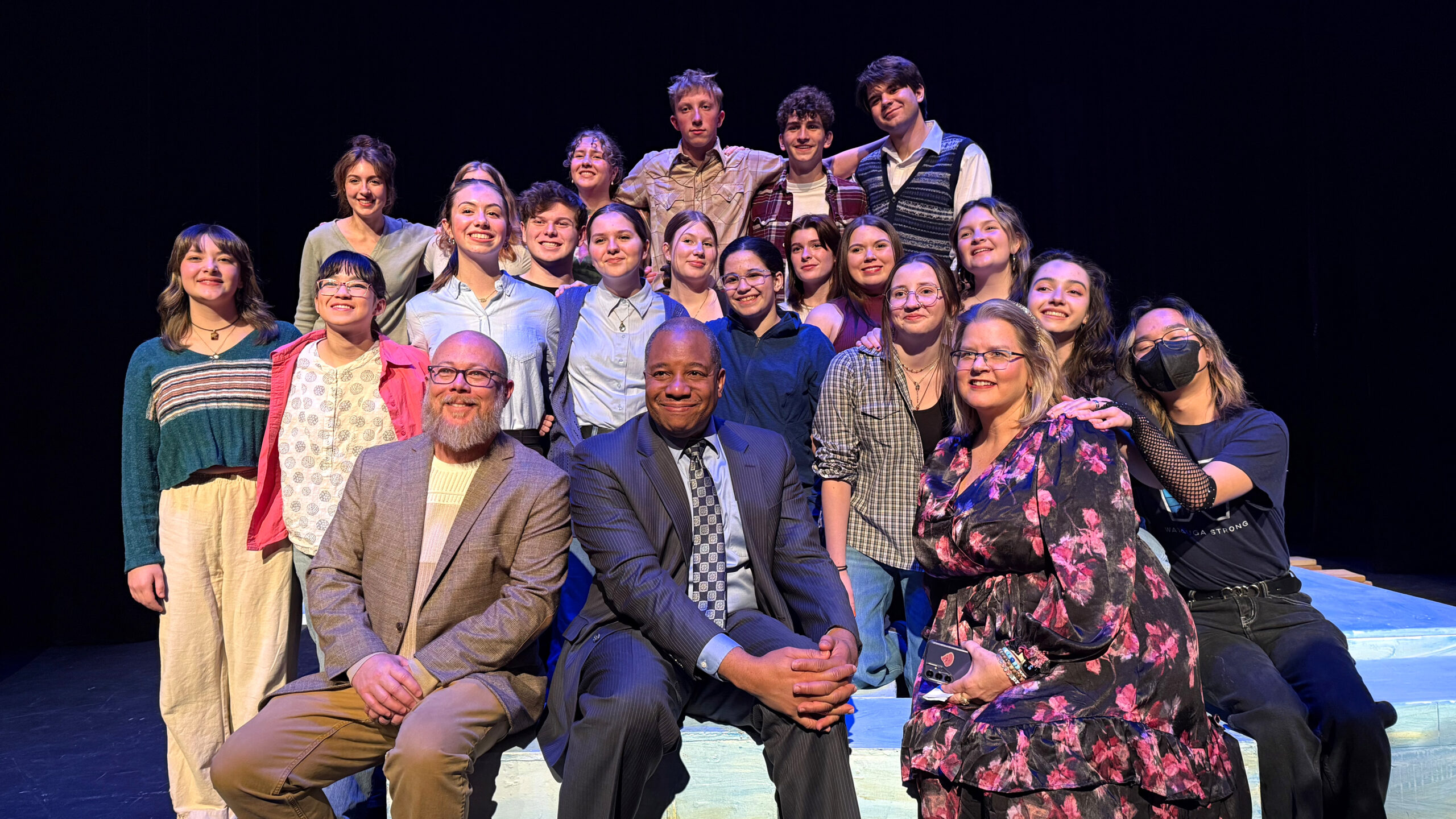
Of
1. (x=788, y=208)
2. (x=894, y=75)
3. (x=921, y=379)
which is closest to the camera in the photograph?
(x=921, y=379)

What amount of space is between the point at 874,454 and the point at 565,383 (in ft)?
3.32

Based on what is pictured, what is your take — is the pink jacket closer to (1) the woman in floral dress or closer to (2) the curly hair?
(1) the woman in floral dress

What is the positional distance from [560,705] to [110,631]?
4386mm

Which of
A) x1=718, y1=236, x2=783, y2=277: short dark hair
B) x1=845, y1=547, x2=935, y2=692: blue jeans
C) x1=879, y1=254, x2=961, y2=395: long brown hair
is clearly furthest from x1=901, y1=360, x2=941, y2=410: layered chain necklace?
x1=718, y1=236, x2=783, y2=277: short dark hair

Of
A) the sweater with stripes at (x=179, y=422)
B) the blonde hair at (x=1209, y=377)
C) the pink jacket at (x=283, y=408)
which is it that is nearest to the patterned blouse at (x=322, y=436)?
the pink jacket at (x=283, y=408)

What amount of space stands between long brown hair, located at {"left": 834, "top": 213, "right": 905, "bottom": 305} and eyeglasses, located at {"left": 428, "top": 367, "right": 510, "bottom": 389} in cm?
155

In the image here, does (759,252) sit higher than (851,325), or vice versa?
(759,252)

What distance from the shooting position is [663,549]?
2322 mm

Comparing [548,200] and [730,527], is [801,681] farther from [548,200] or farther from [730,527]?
[548,200]

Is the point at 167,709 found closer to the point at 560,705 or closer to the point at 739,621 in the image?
the point at 560,705

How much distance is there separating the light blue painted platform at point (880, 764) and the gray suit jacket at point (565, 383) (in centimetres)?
100

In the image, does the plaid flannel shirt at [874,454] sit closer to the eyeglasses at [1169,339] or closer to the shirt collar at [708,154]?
the eyeglasses at [1169,339]

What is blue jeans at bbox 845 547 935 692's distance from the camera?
9.84 ft

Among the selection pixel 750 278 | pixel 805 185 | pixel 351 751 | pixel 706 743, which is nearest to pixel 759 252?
pixel 750 278
